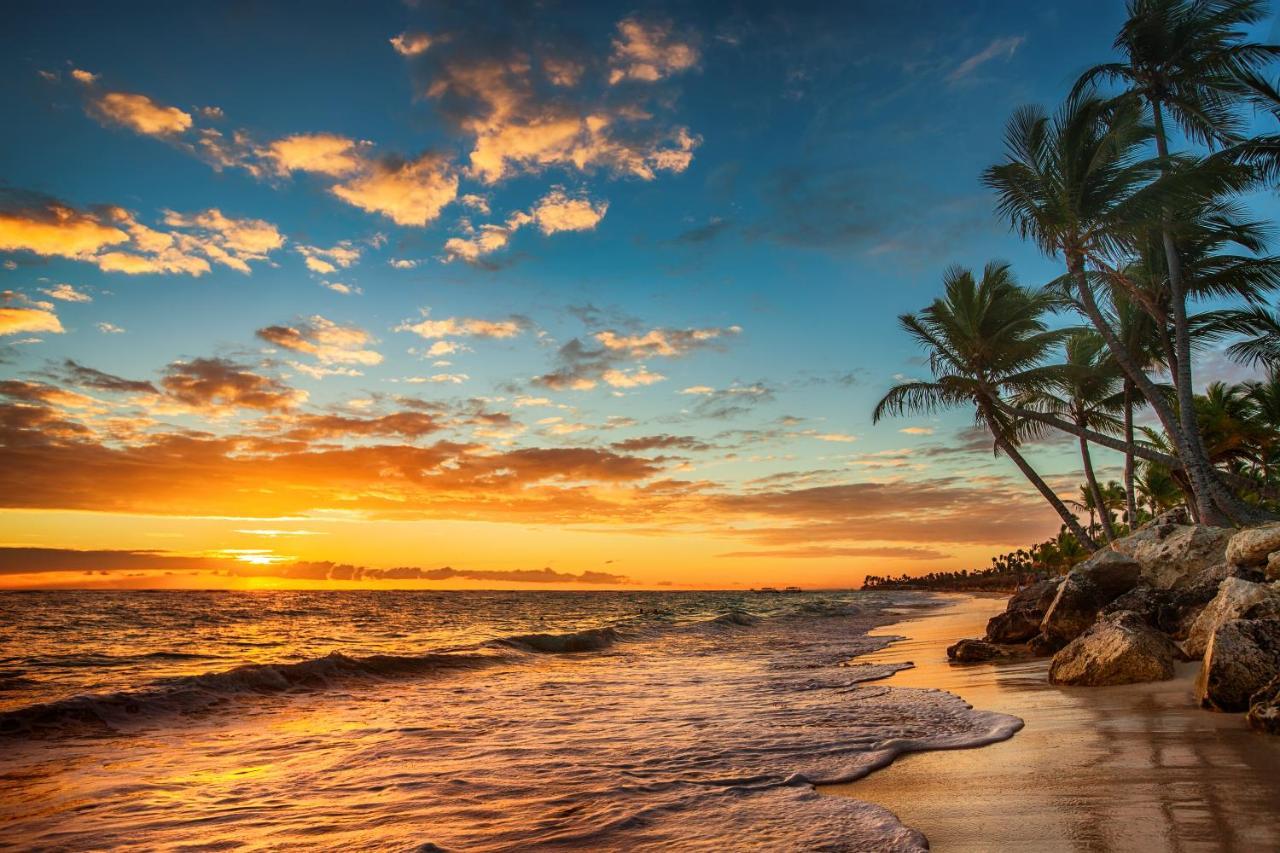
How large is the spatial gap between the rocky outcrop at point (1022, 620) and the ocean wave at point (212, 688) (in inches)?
482

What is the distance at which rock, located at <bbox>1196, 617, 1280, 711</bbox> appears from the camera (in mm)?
6566

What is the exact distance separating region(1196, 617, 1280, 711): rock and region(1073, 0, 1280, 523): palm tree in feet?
45.6

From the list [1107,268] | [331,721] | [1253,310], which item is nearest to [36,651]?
[331,721]

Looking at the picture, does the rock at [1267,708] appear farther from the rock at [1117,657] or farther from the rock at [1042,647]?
the rock at [1042,647]

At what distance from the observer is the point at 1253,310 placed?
2161 centimetres

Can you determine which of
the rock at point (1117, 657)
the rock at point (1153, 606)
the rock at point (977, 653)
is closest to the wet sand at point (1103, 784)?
the rock at point (1117, 657)

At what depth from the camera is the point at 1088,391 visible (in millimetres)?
29016

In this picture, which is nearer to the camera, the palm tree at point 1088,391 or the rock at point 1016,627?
the rock at point 1016,627

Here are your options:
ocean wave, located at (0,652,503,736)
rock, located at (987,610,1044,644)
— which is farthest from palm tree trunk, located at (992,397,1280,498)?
ocean wave, located at (0,652,503,736)

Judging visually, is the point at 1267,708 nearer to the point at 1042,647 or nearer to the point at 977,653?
the point at 977,653

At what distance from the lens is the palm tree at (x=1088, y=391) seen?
86.6 ft

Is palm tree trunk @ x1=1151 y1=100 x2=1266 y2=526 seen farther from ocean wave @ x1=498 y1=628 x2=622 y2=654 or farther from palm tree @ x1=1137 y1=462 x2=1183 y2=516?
palm tree @ x1=1137 y1=462 x2=1183 y2=516

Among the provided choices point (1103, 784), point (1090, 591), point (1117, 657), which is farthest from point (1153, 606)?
point (1103, 784)

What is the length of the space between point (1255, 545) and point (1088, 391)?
20.2 metres
